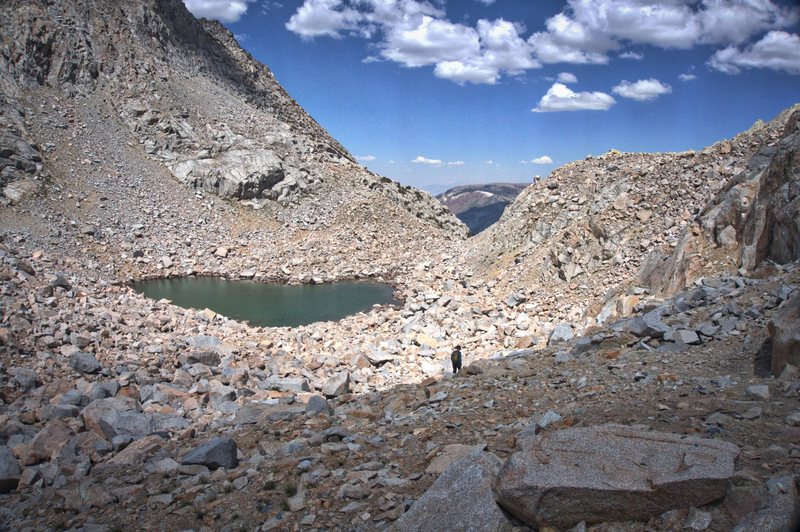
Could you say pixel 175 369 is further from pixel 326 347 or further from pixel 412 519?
pixel 412 519

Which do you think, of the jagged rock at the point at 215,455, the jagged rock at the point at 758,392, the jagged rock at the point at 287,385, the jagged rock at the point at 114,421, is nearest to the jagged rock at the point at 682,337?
the jagged rock at the point at 758,392

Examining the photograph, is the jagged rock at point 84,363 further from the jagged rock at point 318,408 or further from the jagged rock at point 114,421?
the jagged rock at point 318,408

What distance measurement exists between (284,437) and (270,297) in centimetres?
2086

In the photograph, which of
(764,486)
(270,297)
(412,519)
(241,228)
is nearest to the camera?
(764,486)

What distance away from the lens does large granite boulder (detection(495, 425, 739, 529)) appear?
4438 mm

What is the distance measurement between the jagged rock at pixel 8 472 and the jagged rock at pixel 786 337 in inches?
453

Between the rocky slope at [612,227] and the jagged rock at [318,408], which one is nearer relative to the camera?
the jagged rock at [318,408]

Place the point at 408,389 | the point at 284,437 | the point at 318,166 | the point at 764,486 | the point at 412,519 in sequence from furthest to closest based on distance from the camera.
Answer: the point at 318,166 → the point at 408,389 → the point at 284,437 → the point at 412,519 → the point at 764,486

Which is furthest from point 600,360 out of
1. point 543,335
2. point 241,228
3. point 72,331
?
point 241,228

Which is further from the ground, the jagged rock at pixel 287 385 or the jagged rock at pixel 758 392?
the jagged rock at pixel 758 392

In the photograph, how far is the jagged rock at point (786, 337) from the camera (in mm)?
7285

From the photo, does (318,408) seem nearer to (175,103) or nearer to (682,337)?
(682,337)

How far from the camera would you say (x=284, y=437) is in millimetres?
9117

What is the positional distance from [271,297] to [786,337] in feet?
82.9
